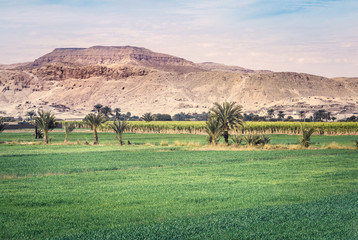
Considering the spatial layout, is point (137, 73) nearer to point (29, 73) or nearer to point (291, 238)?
point (29, 73)

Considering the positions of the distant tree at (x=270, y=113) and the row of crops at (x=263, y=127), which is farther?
the distant tree at (x=270, y=113)

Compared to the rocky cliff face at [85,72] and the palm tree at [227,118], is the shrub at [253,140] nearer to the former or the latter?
the palm tree at [227,118]

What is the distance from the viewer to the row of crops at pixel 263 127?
6700cm

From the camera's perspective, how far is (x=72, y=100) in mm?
162125

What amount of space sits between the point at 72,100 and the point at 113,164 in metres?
141

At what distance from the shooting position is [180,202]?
14.2 m

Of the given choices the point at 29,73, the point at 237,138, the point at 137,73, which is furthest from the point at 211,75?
the point at 237,138

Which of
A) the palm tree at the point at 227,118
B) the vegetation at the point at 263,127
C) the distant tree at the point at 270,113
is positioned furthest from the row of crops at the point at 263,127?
the distant tree at the point at 270,113

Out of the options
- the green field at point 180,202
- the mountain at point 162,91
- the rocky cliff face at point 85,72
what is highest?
the rocky cliff face at point 85,72

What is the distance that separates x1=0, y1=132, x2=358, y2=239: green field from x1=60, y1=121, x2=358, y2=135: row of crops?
40.0 meters

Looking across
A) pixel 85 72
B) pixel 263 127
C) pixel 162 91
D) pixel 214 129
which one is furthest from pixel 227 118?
pixel 85 72

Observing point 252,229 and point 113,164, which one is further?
point 113,164

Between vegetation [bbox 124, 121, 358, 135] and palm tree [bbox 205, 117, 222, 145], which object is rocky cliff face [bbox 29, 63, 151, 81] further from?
palm tree [bbox 205, 117, 222, 145]

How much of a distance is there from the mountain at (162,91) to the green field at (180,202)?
4380 inches
